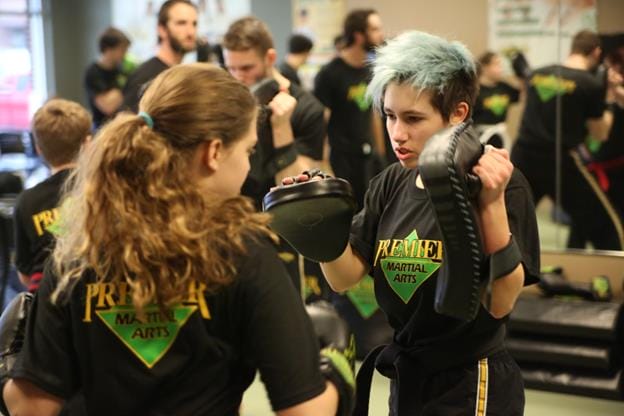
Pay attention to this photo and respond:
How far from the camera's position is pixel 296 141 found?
3.80 metres

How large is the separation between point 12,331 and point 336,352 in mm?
618

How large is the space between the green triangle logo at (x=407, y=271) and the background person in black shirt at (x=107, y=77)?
5188mm

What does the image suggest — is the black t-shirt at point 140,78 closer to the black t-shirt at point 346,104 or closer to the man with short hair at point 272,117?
the man with short hair at point 272,117

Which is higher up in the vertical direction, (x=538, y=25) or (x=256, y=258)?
(x=538, y=25)

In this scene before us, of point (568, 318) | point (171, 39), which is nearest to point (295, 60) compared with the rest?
point (171, 39)

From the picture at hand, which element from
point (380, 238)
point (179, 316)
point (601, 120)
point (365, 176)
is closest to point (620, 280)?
point (601, 120)

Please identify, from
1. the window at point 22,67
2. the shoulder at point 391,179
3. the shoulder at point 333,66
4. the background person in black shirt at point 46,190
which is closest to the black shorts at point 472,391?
the shoulder at point 391,179

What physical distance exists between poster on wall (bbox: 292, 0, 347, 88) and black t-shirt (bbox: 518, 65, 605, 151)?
2.62m

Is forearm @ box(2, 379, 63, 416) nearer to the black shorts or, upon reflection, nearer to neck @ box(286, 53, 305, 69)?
the black shorts

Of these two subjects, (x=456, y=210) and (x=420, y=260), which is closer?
(x=456, y=210)

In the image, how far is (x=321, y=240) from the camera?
1841 mm

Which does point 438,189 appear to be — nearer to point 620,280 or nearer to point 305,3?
point 620,280

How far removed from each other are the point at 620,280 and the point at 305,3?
3.93 m

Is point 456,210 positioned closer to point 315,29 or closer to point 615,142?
point 615,142
